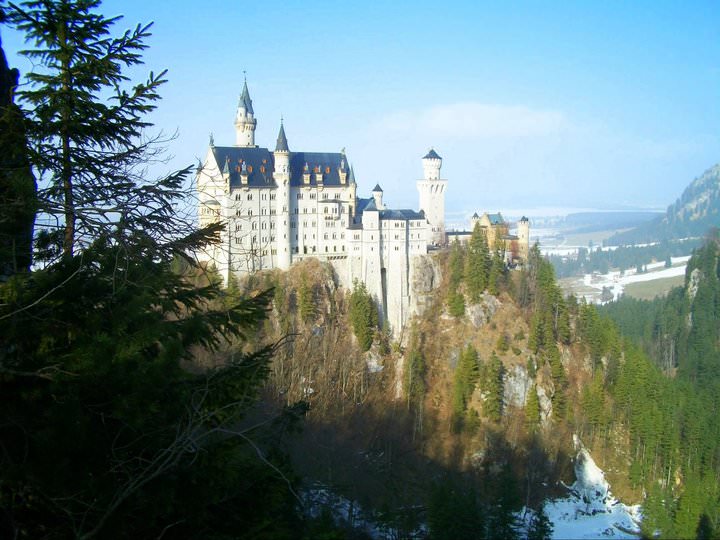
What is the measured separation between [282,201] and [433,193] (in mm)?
14809

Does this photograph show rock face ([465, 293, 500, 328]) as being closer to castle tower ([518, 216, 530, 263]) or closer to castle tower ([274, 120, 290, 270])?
castle tower ([518, 216, 530, 263])

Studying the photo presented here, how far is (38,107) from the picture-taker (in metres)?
8.12

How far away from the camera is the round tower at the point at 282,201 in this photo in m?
55.3

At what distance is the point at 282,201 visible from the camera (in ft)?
185

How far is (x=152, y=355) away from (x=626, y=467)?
149 feet

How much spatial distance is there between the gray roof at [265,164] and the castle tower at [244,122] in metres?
4.66

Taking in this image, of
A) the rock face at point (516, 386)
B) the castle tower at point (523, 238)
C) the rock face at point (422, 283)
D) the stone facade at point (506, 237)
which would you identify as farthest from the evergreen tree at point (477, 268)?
the castle tower at point (523, 238)

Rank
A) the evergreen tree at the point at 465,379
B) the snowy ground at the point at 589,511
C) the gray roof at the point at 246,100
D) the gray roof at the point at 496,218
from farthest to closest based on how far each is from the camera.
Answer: the gray roof at the point at 496,218, the gray roof at the point at 246,100, the evergreen tree at the point at 465,379, the snowy ground at the point at 589,511

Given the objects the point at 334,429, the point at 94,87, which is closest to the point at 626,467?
the point at 334,429

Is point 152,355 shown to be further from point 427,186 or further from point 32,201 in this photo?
point 427,186

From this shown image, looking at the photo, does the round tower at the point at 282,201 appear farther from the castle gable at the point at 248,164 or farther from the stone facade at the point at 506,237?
the stone facade at the point at 506,237

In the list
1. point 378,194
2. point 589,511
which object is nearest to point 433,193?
point 378,194

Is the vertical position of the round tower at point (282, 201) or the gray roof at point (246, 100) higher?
the gray roof at point (246, 100)

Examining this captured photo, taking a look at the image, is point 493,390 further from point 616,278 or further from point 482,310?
point 616,278
